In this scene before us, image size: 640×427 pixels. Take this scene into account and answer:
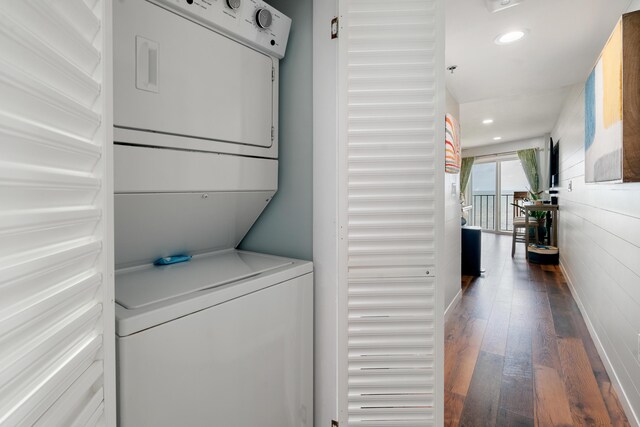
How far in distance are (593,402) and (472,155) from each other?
25.1 feet

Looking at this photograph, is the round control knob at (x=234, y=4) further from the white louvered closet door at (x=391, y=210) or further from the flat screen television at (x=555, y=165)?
the flat screen television at (x=555, y=165)

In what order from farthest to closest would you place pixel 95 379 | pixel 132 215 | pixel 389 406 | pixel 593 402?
1. pixel 593 402
2. pixel 389 406
3. pixel 132 215
4. pixel 95 379

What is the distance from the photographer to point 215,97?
3.86ft

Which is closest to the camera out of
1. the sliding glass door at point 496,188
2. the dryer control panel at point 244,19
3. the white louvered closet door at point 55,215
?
the white louvered closet door at point 55,215

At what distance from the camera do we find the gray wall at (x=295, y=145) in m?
1.40

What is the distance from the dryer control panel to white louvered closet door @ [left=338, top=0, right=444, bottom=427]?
0.93ft

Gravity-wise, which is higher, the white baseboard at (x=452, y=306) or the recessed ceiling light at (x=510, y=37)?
Result: the recessed ceiling light at (x=510, y=37)

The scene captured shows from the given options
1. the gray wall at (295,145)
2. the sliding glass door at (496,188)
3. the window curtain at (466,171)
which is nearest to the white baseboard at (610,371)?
the gray wall at (295,145)

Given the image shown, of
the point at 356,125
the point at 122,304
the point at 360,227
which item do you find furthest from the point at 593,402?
the point at 122,304

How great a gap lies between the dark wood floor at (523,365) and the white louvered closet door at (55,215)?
1.72 m

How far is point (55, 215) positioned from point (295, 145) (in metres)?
1.04

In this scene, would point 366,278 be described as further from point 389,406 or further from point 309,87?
point 309,87

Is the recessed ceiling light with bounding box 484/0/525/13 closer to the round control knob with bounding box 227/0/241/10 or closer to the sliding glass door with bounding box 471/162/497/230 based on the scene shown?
the round control knob with bounding box 227/0/241/10

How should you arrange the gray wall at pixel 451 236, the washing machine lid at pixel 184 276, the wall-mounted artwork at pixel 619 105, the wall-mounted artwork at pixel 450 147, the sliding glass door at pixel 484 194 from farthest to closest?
the sliding glass door at pixel 484 194 < the gray wall at pixel 451 236 < the wall-mounted artwork at pixel 450 147 < the wall-mounted artwork at pixel 619 105 < the washing machine lid at pixel 184 276
